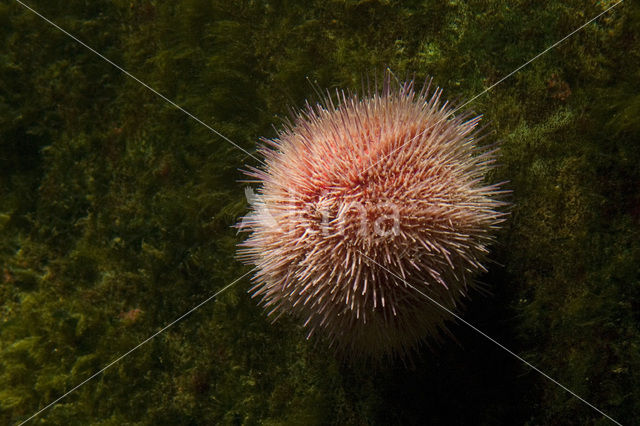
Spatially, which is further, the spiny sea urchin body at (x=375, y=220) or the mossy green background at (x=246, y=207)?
the mossy green background at (x=246, y=207)

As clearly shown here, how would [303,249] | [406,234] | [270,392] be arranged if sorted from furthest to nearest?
[270,392]
[303,249]
[406,234]

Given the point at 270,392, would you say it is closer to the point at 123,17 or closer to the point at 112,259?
the point at 112,259

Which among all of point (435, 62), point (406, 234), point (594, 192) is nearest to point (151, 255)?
point (406, 234)

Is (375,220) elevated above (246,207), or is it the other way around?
(246,207)

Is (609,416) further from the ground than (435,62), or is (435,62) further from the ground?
(435,62)
